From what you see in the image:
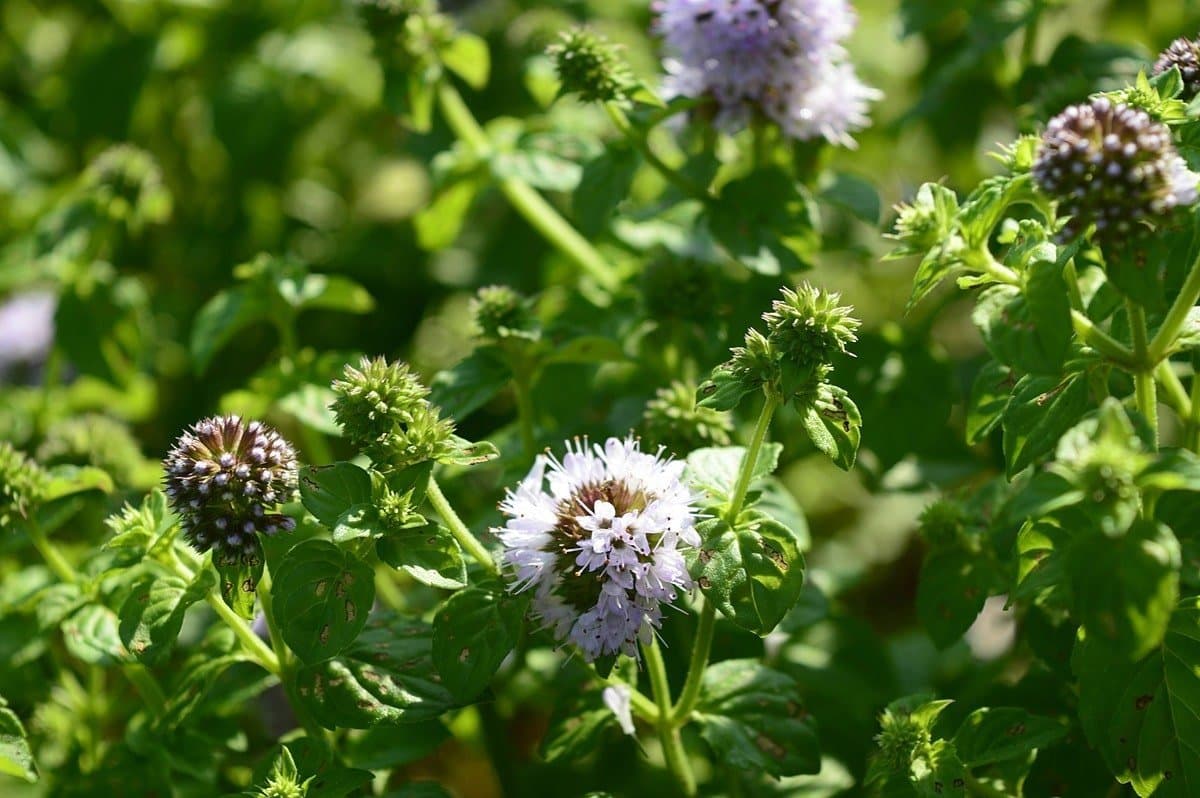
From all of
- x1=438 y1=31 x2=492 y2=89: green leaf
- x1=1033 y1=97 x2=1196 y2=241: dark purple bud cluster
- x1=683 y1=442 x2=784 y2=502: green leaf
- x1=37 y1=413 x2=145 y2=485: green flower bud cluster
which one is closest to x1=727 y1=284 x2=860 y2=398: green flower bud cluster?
x1=683 y1=442 x2=784 y2=502: green leaf

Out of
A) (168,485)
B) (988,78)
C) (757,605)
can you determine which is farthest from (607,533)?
(988,78)

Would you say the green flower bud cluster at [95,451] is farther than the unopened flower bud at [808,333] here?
Yes

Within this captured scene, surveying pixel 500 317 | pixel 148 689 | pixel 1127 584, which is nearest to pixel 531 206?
pixel 500 317

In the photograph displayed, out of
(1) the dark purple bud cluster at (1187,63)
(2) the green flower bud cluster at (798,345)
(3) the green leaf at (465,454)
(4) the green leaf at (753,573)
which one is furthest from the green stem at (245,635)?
(1) the dark purple bud cluster at (1187,63)

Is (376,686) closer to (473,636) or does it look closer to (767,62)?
(473,636)

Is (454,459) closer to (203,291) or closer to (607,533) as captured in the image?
(607,533)

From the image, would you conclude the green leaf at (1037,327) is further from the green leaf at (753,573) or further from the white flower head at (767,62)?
the white flower head at (767,62)
